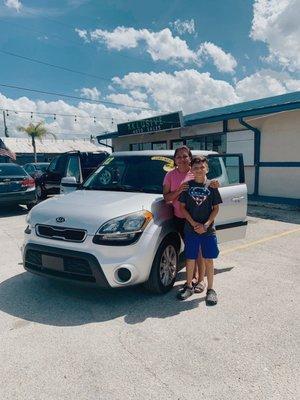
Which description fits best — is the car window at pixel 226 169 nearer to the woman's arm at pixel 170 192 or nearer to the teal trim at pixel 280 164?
the woman's arm at pixel 170 192

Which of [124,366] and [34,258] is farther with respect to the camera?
[34,258]

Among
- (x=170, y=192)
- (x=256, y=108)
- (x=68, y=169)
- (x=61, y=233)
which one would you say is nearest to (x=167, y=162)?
(x=170, y=192)

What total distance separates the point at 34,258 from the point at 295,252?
14.4 feet

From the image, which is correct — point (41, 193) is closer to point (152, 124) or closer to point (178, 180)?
point (152, 124)

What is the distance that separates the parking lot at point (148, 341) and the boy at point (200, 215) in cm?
51

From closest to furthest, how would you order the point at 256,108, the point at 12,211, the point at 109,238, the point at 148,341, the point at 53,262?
the point at 148,341
the point at 109,238
the point at 53,262
the point at 12,211
the point at 256,108

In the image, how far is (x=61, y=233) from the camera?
3.74m

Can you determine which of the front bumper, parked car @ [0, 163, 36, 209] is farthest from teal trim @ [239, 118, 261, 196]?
the front bumper

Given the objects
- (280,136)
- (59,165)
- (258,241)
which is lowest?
(258,241)

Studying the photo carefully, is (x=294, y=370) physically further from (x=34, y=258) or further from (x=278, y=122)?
(x=278, y=122)

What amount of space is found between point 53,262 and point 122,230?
84 cm

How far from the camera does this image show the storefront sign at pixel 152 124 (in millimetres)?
15070

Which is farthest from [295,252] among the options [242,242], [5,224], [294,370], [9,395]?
[5,224]

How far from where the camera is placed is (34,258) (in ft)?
12.8
